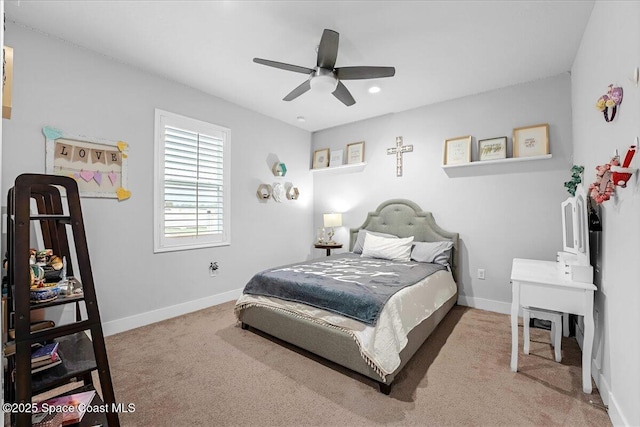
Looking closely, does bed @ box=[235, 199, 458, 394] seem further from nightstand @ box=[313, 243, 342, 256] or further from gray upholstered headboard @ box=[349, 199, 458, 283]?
nightstand @ box=[313, 243, 342, 256]

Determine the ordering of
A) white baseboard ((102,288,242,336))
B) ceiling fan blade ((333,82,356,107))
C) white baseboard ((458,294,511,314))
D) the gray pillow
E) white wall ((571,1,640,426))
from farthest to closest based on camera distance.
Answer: the gray pillow → white baseboard ((458,294,511,314)) → white baseboard ((102,288,242,336)) → ceiling fan blade ((333,82,356,107)) → white wall ((571,1,640,426))

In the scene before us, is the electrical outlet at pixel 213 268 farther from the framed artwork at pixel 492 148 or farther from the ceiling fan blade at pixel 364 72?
the framed artwork at pixel 492 148

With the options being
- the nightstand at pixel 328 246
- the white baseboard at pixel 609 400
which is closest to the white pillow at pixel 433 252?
the nightstand at pixel 328 246

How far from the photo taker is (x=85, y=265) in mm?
1318

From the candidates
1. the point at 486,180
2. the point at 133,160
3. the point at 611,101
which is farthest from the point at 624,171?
the point at 133,160

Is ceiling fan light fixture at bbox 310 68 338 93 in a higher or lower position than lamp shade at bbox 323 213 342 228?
higher

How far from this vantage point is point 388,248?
3709 millimetres

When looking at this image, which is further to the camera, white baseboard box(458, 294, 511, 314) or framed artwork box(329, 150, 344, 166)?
framed artwork box(329, 150, 344, 166)

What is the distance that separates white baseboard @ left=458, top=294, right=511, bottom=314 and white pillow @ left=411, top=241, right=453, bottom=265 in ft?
1.97

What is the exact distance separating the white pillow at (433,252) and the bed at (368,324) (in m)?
0.02

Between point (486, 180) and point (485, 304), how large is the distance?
4.91ft

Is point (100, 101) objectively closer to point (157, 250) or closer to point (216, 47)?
point (216, 47)

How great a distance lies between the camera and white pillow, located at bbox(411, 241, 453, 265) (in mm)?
3434

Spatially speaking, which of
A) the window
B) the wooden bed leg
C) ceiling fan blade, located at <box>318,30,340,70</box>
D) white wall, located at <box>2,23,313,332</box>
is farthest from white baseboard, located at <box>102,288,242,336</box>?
ceiling fan blade, located at <box>318,30,340,70</box>
